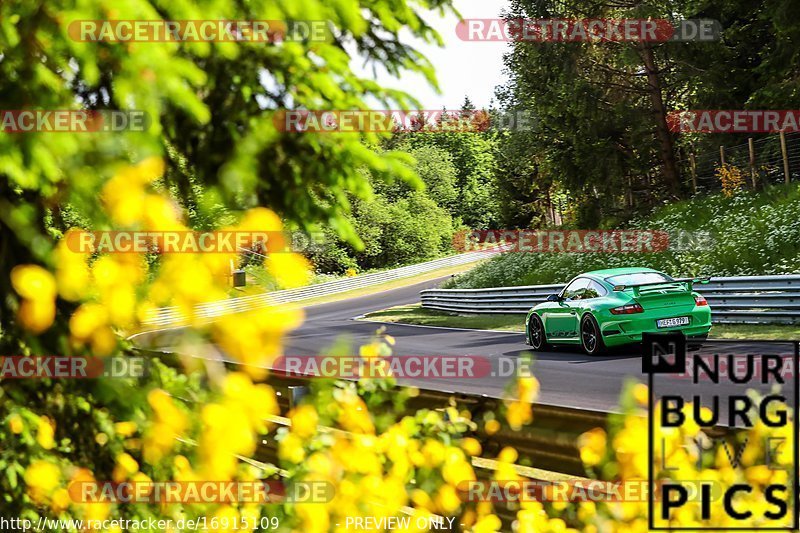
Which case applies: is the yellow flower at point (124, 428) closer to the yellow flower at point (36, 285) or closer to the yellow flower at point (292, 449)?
the yellow flower at point (292, 449)

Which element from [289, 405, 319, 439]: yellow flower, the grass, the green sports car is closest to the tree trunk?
the grass

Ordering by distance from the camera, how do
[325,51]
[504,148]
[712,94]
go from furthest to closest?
[504,148], [712,94], [325,51]

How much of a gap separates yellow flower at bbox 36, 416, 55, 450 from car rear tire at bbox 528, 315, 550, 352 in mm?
12999

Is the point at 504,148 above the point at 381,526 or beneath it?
above

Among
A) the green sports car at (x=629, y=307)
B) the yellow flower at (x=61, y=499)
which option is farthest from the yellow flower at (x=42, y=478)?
the green sports car at (x=629, y=307)

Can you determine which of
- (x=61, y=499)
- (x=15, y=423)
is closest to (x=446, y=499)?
(x=61, y=499)

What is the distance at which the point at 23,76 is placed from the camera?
3.48 metres

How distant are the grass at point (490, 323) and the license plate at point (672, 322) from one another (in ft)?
6.32

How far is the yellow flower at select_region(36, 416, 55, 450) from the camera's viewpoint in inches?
156

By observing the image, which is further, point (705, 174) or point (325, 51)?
point (705, 174)

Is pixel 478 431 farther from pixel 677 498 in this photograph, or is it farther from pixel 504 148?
pixel 504 148

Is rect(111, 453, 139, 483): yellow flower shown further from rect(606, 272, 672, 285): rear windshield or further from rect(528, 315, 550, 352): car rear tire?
rect(528, 315, 550, 352): car rear tire

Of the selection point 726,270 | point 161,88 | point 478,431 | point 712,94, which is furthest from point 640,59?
point 161,88

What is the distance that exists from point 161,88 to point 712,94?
2975 cm
